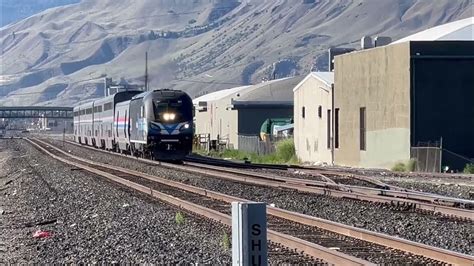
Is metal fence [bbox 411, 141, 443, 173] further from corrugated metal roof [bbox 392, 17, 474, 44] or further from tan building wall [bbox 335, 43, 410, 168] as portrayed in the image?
corrugated metal roof [bbox 392, 17, 474, 44]

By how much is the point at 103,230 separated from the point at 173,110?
27.2 meters

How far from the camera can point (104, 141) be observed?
68312mm

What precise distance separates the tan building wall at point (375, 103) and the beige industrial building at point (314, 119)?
2136 mm

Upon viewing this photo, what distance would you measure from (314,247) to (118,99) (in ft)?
159

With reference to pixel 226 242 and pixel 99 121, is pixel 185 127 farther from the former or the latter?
pixel 226 242

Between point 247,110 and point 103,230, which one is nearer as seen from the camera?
point 103,230

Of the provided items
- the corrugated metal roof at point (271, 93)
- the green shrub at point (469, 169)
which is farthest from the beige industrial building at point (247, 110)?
the green shrub at point (469, 169)

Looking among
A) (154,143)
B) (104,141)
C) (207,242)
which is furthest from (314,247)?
(104,141)

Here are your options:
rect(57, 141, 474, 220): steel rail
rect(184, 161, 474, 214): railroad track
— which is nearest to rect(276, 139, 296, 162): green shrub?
rect(57, 141, 474, 220): steel rail

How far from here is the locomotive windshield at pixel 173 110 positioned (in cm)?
4609

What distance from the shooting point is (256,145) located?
2697 inches

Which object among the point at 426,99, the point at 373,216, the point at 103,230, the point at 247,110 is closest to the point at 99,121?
the point at 247,110

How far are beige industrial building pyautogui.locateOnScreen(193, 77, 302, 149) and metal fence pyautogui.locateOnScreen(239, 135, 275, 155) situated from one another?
15.1 feet

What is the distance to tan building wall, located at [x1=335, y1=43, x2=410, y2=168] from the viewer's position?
150 feet
